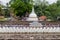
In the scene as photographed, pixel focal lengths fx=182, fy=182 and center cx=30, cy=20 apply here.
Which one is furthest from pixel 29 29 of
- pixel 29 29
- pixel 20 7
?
pixel 20 7

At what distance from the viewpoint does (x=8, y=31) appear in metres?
6.78

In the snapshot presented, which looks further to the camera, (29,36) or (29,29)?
(29,29)

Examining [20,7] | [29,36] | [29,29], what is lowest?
[29,36]

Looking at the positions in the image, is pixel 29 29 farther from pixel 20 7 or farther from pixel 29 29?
A: pixel 20 7

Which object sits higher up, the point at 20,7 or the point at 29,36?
the point at 20,7

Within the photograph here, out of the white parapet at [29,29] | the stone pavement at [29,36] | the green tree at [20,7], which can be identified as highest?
the green tree at [20,7]

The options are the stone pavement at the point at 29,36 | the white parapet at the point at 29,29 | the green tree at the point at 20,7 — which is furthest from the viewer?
the green tree at the point at 20,7

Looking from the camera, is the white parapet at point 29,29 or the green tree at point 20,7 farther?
the green tree at point 20,7

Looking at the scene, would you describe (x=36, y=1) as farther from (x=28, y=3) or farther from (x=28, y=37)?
(x=28, y=37)

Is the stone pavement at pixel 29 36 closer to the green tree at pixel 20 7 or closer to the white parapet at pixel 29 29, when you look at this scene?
the white parapet at pixel 29 29

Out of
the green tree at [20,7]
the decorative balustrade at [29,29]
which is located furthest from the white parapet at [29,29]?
the green tree at [20,7]

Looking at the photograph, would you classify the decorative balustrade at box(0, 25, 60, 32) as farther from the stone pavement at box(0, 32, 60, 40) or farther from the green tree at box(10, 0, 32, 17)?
the green tree at box(10, 0, 32, 17)

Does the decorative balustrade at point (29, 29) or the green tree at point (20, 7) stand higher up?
the green tree at point (20, 7)

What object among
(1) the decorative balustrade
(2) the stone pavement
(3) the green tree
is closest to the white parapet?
(1) the decorative balustrade
